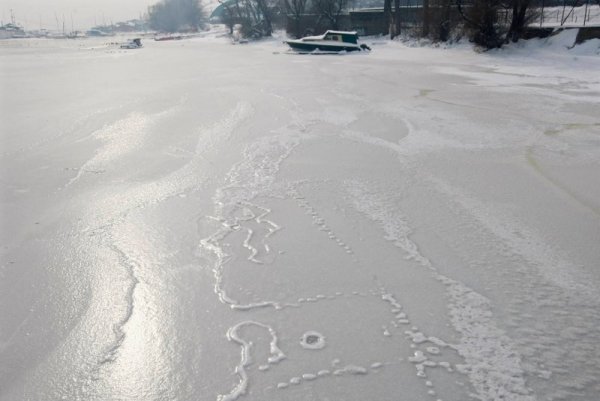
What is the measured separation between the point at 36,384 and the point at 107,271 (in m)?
1.06

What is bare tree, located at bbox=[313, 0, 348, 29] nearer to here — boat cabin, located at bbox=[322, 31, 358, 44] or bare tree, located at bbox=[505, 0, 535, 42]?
boat cabin, located at bbox=[322, 31, 358, 44]

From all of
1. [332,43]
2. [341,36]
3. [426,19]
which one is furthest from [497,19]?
[332,43]

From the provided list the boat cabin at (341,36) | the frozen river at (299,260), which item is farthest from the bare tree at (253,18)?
the frozen river at (299,260)

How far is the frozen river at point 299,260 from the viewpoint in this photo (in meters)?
2.32

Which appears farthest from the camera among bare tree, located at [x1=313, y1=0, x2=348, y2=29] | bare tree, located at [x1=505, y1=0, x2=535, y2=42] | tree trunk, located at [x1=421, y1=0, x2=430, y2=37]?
bare tree, located at [x1=313, y1=0, x2=348, y2=29]

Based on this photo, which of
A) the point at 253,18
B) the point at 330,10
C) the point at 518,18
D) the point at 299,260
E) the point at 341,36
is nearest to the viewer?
the point at 299,260

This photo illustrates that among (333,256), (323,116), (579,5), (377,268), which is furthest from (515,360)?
(579,5)

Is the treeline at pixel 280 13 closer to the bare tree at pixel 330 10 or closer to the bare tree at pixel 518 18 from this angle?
the bare tree at pixel 330 10

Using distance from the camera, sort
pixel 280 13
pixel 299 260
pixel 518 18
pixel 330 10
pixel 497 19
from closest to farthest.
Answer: pixel 299 260, pixel 518 18, pixel 497 19, pixel 330 10, pixel 280 13

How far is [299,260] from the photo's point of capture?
3.42 m

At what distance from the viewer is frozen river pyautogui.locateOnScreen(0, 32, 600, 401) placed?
232 cm

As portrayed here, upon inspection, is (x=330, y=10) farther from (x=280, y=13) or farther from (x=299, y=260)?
(x=299, y=260)

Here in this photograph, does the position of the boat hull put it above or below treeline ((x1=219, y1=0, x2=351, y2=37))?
below

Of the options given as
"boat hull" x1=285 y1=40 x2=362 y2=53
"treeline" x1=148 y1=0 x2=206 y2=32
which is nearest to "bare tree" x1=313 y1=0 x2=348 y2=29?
"boat hull" x1=285 y1=40 x2=362 y2=53
